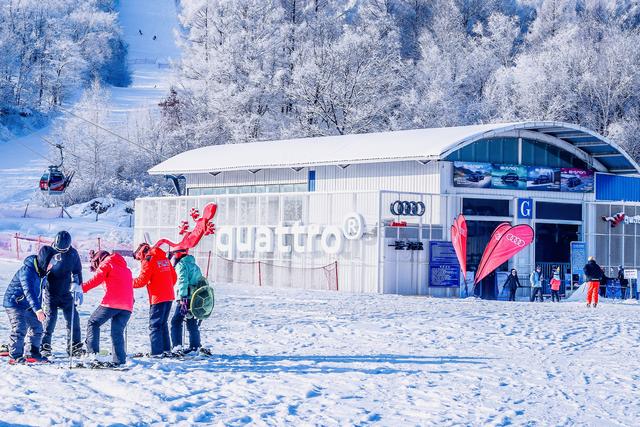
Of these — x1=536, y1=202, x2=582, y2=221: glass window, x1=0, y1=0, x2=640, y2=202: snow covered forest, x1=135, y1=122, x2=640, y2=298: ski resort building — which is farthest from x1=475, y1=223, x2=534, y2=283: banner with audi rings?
x1=0, y1=0, x2=640, y2=202: snow covered forest

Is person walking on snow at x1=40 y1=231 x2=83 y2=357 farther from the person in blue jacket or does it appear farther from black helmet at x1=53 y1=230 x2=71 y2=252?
the person in blue jacket

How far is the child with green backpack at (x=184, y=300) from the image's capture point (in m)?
13.2

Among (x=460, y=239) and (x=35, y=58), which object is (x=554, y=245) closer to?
(x=460, y=239)

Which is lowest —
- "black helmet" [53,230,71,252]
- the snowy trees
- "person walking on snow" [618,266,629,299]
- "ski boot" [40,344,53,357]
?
"ski boot" [40,344,53,357]

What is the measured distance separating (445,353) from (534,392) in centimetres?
309

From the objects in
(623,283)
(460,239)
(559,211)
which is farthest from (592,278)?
(559,211)

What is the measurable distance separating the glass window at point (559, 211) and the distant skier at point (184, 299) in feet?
70.5

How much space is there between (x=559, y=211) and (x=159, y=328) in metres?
23.1

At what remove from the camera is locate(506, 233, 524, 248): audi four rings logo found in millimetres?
27922

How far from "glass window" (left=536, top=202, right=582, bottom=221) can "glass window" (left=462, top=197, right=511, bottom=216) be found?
58.8 inches

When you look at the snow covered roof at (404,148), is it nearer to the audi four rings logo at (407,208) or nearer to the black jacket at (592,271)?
the audi four rings logo at (407,208)

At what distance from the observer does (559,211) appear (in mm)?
33781

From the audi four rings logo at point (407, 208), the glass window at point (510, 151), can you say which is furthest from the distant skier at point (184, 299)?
the glass window at point (510, 151)

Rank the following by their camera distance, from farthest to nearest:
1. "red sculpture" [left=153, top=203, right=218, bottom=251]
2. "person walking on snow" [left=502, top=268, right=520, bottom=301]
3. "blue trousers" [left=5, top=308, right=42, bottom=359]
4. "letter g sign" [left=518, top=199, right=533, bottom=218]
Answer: "letter g sign" [left=518, top=199, right=533, bottom=218], "person walking on snow" [left=502, top=268, right=520, bottom=301], "red sculpture" [left=153, top=203, right=218, bottom=251], "blue trousers" [left=5, top=308, right=42, bottom=359]
